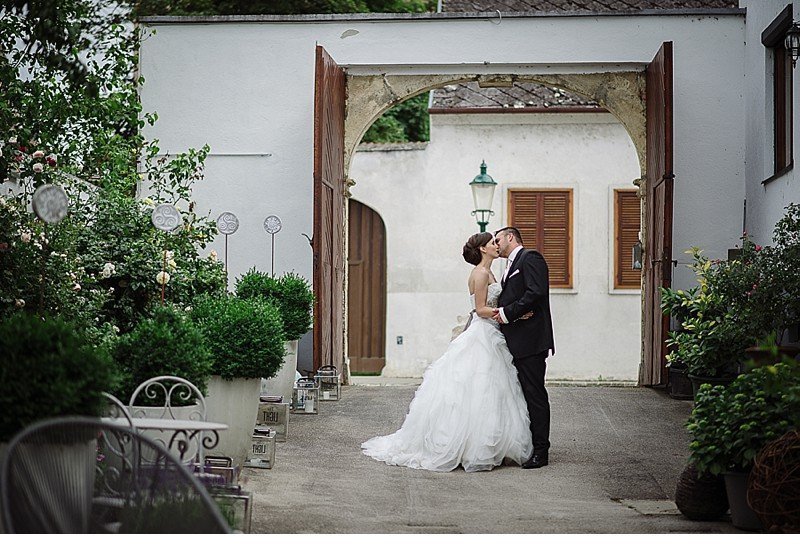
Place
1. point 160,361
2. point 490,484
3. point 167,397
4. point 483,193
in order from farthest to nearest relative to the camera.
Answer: point 483,193
point 490,484
point 160,361
point 167,397

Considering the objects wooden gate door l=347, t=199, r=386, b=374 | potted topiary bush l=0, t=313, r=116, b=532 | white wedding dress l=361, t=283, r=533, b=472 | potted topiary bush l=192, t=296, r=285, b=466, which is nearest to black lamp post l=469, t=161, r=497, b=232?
wooden gate door l=347, t=199, r=386, b=374

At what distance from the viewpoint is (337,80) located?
12320 mm

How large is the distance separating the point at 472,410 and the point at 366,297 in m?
9.74

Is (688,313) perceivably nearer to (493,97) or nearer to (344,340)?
(344,340)

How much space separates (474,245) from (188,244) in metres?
2.77

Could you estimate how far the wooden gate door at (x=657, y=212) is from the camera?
1127 cm

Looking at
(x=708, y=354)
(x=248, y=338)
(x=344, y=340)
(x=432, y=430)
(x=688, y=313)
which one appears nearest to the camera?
(x=248, y=338)

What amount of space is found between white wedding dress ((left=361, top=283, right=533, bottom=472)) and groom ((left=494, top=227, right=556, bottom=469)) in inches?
3.7

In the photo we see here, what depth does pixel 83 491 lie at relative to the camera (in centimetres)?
362

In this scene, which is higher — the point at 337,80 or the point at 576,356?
the point at 337,80

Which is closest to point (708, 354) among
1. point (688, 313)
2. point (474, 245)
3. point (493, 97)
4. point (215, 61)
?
point (688, 313)

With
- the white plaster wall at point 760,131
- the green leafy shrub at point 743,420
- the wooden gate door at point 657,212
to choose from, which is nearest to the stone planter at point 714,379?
the wooden gate door at point 657,212

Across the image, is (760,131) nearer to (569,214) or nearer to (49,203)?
(569,214)

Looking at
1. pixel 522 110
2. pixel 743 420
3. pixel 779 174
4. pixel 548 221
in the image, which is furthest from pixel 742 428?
pixel 548 221
